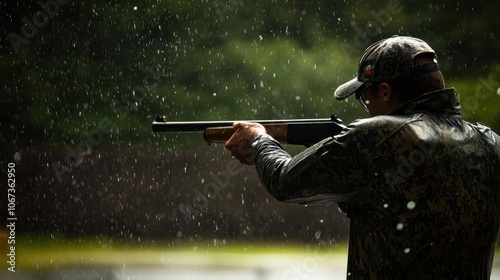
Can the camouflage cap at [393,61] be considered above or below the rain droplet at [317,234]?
below

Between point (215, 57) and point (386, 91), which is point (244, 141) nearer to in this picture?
point (386, 91)

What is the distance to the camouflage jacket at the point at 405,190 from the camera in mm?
1090

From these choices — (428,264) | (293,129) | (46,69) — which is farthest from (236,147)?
(46,69)

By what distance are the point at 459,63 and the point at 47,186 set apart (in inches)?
145

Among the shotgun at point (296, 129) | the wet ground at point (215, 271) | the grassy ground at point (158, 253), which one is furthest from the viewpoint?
the grassy ground at point (158, 253)

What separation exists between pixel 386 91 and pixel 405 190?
20 cm

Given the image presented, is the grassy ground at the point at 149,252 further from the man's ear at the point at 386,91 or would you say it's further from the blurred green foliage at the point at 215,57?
the man's ear at the point at 386,91

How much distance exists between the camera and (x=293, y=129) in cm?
160

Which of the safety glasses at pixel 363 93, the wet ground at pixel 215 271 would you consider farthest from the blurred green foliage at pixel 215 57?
the safety glasses at pixel 363 93

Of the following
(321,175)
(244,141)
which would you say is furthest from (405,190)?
(244,141)

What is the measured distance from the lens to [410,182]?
3.58ft

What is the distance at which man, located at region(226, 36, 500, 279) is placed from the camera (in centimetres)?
109

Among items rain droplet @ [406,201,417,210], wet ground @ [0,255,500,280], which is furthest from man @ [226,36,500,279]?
wet ground @ [0,255,500,280]

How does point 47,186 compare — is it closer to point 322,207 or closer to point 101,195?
point 101,195
